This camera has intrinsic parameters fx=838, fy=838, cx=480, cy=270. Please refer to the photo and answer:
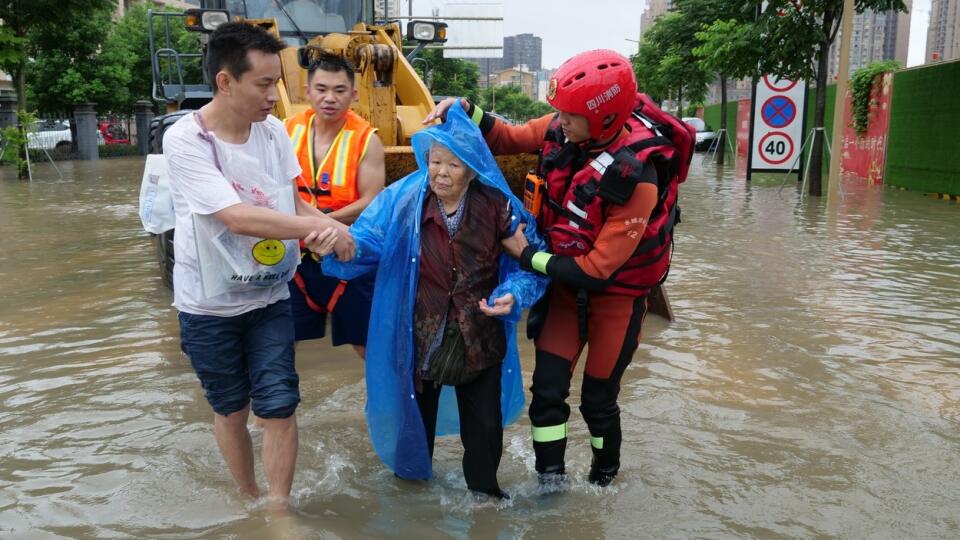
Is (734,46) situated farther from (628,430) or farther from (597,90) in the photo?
(597,90)

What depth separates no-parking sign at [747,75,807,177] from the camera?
15.8 metres

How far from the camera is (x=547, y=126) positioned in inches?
139

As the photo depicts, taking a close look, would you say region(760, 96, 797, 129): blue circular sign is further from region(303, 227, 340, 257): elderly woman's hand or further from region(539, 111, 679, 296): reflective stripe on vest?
region(303, 227, 340, 257): elderly woman's hand

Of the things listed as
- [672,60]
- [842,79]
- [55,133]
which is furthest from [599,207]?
[55,133]

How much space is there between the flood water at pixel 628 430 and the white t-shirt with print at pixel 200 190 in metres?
0.90

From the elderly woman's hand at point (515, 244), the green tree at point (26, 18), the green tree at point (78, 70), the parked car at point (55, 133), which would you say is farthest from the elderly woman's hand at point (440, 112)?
the parked car at point (55, 133)

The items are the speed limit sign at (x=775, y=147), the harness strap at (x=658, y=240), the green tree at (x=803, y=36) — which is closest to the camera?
the harness strap at (x=658, y=240)

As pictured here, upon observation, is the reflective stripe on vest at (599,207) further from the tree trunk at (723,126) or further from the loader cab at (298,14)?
the tree trunk at (723,126)

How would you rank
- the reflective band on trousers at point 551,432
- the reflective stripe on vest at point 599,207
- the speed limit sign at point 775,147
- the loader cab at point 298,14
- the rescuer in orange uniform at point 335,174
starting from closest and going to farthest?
the reflective stripe on vest at point 599,207
the reflective band on trousers at point 551,432
the rescuer in orange uniform at point 335,174
the loader cab at point 298,14
the speed limit sign at point 775,147

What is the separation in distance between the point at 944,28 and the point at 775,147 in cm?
7365

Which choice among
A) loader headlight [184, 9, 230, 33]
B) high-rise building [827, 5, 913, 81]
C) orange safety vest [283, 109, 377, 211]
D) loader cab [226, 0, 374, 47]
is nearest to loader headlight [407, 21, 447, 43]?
loader cab [226, 0, 374, 47]

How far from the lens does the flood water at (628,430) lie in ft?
10.9

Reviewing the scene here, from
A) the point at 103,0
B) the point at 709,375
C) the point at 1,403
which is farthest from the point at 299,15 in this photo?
the point at 103,0

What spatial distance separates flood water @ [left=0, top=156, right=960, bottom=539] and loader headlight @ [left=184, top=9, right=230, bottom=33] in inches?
92.2
